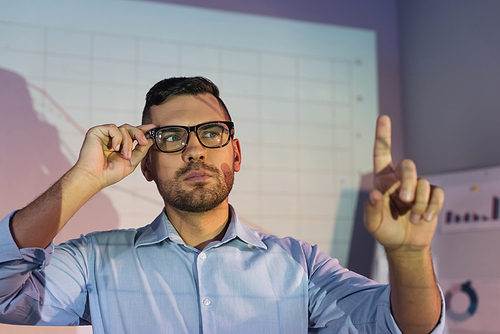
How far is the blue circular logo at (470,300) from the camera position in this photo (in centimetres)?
222

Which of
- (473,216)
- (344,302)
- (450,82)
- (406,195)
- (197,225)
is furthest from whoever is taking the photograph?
(450,82)

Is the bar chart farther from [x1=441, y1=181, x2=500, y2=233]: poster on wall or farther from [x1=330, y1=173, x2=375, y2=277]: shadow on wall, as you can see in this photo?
[x1=330, y1=173, x2=375, y2=277]: shadow on wall

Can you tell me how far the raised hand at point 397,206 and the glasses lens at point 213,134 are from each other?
0.65 meters

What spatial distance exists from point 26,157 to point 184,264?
1.28 meters

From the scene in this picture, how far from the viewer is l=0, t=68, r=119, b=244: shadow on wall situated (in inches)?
86.6

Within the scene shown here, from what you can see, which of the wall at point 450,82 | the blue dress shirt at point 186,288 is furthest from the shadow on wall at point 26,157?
the wall at point 450,82

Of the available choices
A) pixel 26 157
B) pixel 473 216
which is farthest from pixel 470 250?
pixel 26 157

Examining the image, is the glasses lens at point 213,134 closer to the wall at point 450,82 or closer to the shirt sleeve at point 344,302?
the shirt sleeve at point 344,302

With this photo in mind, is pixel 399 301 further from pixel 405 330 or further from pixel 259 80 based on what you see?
pixel 259 80

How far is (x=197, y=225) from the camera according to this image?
1460 mm

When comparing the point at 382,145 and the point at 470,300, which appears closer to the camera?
the point at 382,145

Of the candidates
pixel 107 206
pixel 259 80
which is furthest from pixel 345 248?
pixel 107 206

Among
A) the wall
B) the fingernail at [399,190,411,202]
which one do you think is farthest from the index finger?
the wall

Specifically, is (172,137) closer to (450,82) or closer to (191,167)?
(191,167)
